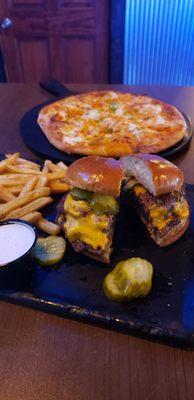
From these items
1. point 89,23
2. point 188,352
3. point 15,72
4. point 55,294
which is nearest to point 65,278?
point 55,294

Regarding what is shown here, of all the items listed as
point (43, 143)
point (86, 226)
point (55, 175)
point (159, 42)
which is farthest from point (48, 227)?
point (159, 42)

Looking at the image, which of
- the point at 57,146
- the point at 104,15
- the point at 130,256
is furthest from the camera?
the point at 104,15

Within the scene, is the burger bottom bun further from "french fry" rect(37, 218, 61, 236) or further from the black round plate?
the black round plate

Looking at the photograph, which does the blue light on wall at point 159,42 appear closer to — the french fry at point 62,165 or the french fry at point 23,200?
the french fry at point 62,165

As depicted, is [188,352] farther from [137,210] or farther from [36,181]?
[36,181]

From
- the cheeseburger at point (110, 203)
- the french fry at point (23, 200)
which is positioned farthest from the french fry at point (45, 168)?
the cheeseburger at point (110, 203)

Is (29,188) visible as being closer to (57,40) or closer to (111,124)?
(111,124)
